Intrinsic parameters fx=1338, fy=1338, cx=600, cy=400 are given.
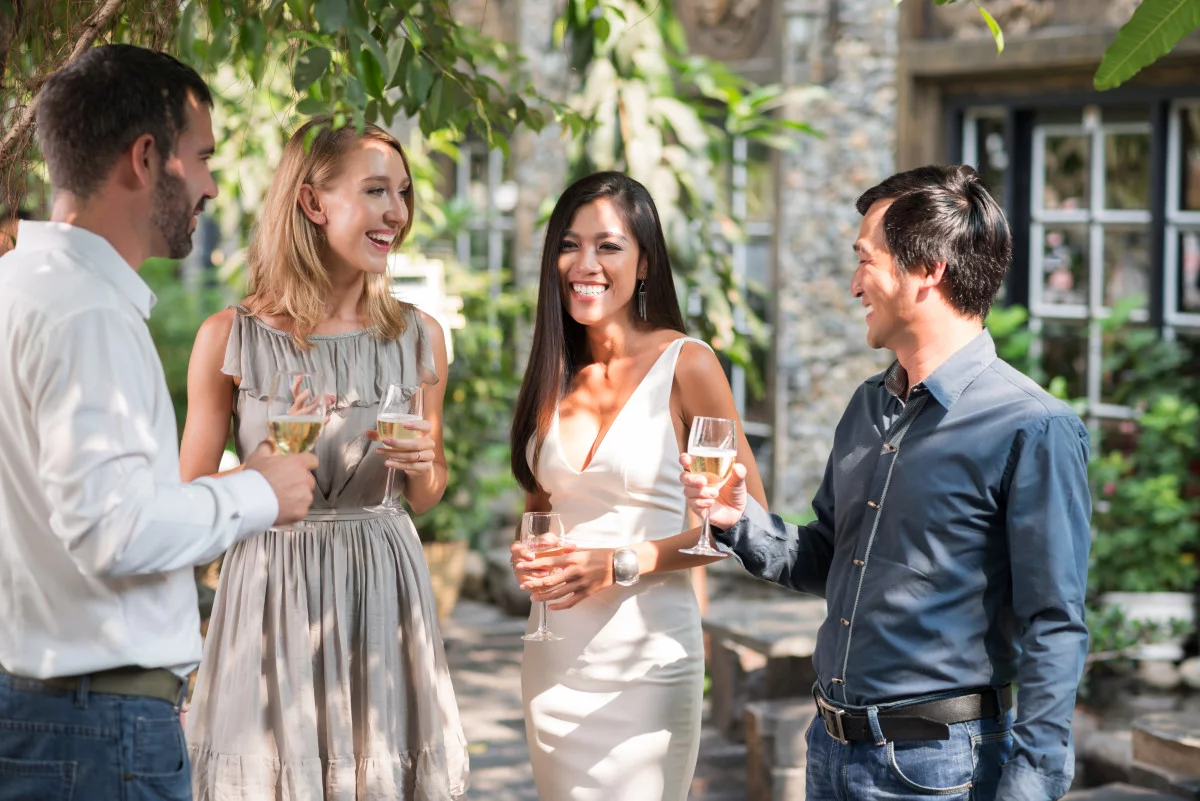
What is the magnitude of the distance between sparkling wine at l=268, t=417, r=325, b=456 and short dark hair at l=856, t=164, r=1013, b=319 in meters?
0.96

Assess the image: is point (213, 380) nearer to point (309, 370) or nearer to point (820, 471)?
point (309, 370)

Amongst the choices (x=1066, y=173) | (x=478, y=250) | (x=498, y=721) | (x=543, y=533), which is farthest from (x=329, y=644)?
(x=478, y=250)

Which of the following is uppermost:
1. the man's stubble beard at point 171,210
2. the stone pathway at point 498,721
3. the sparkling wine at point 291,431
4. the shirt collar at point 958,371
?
the man's stubble beard at point 171,210

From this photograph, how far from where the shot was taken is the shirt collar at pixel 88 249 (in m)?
1.71

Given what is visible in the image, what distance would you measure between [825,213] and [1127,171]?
1.58m

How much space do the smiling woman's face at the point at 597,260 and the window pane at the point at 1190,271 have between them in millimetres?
4036

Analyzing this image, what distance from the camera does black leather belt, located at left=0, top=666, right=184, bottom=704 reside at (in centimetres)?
173

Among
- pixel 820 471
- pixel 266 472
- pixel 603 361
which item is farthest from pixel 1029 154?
pixel 266 472

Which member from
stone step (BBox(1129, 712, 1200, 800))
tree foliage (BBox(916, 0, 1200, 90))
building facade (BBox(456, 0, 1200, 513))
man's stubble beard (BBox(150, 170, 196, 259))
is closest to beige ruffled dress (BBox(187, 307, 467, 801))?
man's stubble beard (BBox(150, 170, 196, 259))

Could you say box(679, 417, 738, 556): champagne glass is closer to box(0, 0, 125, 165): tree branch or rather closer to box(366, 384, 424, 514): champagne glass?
box(366, 384, 424, 514): champagne glass

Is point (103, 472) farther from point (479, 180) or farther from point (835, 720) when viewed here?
point (479, 180)

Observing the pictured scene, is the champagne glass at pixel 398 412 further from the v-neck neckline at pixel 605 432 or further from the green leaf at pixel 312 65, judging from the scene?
the green leaf at pixel 312 65

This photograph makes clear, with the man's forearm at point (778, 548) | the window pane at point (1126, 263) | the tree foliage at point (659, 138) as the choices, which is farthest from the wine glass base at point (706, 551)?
the window pane at point (1126, 263)

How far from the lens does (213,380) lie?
2553 millimetres
